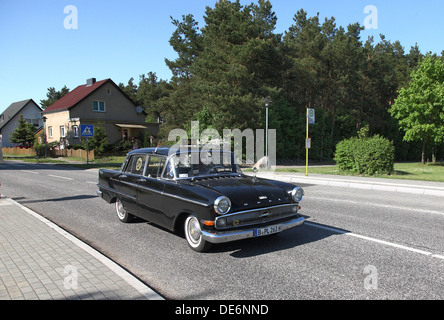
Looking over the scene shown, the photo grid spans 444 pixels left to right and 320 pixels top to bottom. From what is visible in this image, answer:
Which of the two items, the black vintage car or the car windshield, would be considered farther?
the car windshield

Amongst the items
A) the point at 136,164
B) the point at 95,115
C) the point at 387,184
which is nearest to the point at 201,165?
the point at 136,164

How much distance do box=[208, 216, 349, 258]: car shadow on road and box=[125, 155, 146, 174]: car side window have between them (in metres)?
2.26

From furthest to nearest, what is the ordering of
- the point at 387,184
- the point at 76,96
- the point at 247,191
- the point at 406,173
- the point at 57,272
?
the point at 76,96, the point at 406,173, the point at 387,184, the point at 247,191, the point at 57,272

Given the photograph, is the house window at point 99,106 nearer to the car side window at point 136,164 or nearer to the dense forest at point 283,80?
the dense forest at point 283,80

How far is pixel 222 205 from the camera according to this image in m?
4.66

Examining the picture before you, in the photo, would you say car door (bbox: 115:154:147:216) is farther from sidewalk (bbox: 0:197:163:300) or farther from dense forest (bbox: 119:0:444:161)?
dense forest (bbox: 119:0:444:161)

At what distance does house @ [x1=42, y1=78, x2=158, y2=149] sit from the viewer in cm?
3972

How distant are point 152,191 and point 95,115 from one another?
3887 cm

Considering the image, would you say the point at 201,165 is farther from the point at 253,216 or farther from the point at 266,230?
the point at 266,230

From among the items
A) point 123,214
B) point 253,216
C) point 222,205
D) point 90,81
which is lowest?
point 123,214

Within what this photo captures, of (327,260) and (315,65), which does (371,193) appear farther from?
(315,65)

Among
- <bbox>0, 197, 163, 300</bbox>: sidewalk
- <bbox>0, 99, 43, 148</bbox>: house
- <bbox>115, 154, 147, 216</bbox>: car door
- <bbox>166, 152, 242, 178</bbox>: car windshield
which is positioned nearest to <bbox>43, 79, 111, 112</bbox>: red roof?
<bbox>0, 99, 43, 148</bbox>: house
